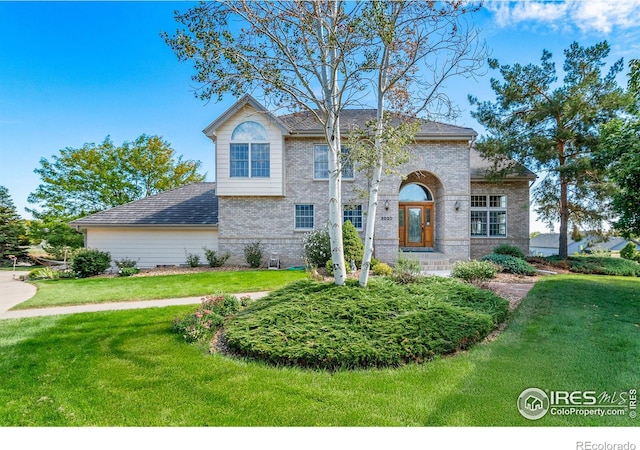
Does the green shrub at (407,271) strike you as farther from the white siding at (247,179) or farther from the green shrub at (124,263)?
the green shrub at (124,263)

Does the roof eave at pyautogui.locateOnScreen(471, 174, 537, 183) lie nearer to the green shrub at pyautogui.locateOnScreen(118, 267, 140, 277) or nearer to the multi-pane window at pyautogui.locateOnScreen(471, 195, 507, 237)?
the multi-pane window at pyautogui.locateOnScreen(471, 195, 507, 237)

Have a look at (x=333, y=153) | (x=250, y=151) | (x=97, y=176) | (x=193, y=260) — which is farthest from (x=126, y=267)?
(x=97, y=176)

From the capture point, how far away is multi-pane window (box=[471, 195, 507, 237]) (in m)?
14.6

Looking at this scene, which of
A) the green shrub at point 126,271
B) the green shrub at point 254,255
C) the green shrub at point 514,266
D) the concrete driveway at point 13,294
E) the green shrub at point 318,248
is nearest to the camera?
the concrete driveway at point 13,294

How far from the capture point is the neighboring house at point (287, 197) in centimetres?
1276

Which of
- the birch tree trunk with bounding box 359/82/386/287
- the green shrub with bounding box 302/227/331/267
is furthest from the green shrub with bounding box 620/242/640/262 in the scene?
the birch tree trunk with bounding box 359/82/386/287

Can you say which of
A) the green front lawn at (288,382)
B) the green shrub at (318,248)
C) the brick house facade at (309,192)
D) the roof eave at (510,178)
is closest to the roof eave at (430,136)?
the brick house facade at (309,192)

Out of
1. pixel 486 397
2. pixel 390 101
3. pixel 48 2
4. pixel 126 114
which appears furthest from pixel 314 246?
pixel 126 114

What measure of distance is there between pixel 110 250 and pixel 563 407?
16.5 metres

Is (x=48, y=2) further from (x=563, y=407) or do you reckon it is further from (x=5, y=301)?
(x=563, y=407)

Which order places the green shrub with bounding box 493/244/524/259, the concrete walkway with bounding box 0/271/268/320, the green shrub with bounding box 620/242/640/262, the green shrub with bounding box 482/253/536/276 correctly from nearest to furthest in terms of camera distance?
the concrete walkway with bounding box 0/271/268/320
the green shrub with bounding box 482/253/536/276
the green shrub with bounding box 493/244/524/259
the green shrub with bounding box 620/242/640/262

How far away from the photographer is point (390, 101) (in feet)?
22.3

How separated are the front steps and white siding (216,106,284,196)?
654cm
